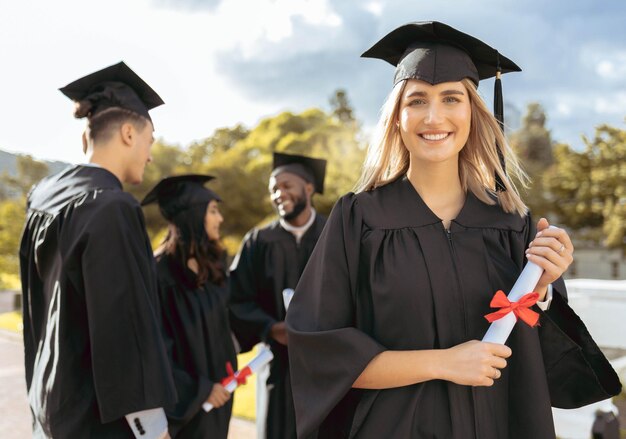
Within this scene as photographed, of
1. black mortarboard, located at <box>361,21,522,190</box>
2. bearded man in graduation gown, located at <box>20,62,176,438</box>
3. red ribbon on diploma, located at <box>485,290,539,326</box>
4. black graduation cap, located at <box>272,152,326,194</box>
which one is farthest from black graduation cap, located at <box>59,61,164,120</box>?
black graduation cap, located at <box>272,152,326,194</box>

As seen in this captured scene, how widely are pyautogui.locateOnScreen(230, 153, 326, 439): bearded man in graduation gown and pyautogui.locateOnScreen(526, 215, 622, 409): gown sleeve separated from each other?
7.67 ft

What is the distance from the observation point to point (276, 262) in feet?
14.8

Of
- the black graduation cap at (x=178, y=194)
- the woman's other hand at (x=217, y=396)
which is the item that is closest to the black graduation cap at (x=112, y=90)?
the black graduation cap at (x=178, y=194)

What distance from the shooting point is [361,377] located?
177cm

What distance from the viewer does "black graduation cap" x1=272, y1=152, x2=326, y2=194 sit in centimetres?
488

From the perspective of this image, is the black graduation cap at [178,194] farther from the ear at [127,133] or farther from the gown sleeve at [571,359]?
the gown sleeve at [571,359]

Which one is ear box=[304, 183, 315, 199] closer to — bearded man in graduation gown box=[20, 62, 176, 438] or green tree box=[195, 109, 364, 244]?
bearded man in graduation gown box=[20, 62, 176, 438]

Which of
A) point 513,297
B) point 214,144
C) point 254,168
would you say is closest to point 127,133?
point 513,297

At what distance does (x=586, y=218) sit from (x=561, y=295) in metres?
31.0

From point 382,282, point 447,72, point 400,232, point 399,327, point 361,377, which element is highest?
point 447,72

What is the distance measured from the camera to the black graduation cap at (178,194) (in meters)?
4.18

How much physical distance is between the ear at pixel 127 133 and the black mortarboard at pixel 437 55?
44.6 inches

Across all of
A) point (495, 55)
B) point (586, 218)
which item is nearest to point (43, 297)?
point (495, 55)

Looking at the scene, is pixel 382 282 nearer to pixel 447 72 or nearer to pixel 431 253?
pixel 431 253
